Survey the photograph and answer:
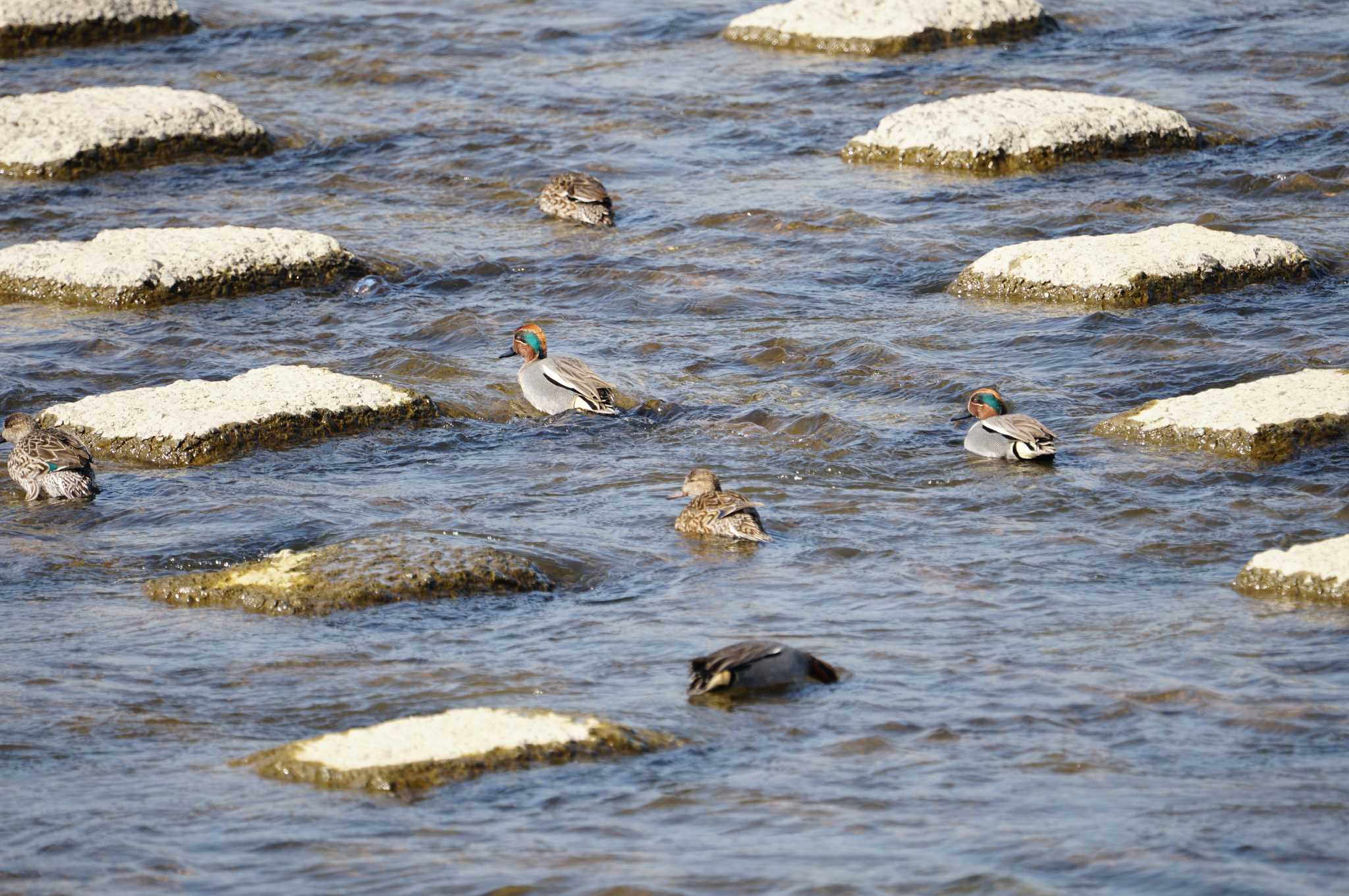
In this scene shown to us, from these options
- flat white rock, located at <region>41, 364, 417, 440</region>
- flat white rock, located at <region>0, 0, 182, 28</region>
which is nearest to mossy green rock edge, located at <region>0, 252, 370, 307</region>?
flat white rock, located at <region>41, 364, 417, 440</region>

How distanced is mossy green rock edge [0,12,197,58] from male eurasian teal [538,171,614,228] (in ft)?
29.2

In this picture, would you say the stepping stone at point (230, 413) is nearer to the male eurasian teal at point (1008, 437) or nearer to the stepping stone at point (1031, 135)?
the male eurasian teal at point (1008, 437)

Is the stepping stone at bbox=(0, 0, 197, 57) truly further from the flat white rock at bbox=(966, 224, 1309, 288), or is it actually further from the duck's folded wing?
the duck's folded wing

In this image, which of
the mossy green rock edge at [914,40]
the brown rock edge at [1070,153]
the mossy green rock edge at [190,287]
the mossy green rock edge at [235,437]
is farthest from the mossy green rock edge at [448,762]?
the mossy green rock edge at [914,40]

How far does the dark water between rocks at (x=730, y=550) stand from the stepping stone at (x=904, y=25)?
0.93 metres

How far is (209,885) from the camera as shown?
17.3 feet

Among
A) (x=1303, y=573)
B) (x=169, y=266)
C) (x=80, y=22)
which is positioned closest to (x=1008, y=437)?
(x=1303, y=573)

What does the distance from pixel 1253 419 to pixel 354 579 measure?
472cm

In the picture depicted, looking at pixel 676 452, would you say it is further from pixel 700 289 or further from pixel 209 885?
pixel 209 885

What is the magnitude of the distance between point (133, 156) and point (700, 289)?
6.60 meters

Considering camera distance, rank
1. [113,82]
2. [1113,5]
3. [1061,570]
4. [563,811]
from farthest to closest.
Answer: [1113,5] < [113,82] < [1061,570] < [563,811]

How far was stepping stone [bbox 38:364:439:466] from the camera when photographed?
978cm

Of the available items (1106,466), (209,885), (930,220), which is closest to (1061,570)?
(1106,466)

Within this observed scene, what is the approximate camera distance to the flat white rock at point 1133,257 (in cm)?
1182
